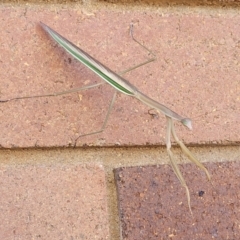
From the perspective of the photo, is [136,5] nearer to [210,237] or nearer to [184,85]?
[184,85]

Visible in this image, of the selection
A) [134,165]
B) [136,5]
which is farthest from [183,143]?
[136,5]

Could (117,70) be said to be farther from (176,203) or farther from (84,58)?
(176,203)

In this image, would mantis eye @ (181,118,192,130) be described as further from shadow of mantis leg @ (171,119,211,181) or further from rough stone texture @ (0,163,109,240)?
rough stone texture @ (0,163,109,240)

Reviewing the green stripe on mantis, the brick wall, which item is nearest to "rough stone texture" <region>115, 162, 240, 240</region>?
the brick wall

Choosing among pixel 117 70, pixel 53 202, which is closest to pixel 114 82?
pixel 117 70

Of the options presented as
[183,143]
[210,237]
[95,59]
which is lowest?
[210,237]
